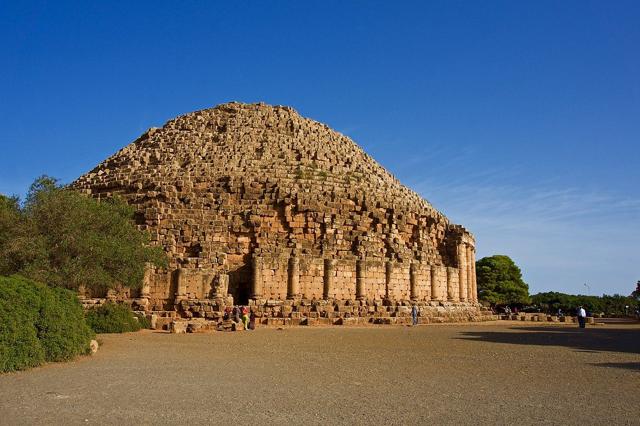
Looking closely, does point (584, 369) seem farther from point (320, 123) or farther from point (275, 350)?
point (320, 123)

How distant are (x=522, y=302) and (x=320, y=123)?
131 feet

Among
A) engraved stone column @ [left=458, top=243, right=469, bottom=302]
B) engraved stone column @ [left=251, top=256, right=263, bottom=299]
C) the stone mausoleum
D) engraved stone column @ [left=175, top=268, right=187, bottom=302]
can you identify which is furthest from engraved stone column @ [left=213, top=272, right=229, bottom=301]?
engraved stone column @ [left=458, top=243, right=469, bottom=302]

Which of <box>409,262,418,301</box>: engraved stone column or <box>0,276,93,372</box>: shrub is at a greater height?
<box>409,262,418,301</box>: engraved stone column

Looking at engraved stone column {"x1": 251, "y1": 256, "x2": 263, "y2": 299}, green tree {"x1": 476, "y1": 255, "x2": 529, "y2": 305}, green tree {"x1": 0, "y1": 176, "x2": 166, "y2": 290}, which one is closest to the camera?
green tree {"x1": 0, "y1": 176, "x2": 166, "y2": 290}

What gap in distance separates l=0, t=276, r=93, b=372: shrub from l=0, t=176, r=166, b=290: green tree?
4682 millimetres

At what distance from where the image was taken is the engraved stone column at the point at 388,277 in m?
31.0

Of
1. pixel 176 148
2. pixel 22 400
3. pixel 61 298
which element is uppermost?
pixel 176 148

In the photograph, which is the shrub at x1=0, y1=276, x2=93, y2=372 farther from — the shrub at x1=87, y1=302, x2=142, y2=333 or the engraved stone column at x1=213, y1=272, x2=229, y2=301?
the engraved stone column at x1=213, y1=272, x2=229, y2=301

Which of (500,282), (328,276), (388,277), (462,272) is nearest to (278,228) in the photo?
(328,276)

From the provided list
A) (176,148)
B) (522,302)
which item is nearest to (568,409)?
(176,148)

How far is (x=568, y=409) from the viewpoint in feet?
26.8

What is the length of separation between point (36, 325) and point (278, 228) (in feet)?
63.0

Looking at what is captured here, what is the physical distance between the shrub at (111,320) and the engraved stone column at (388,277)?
13652 mm

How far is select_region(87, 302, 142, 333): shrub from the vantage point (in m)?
20.8
